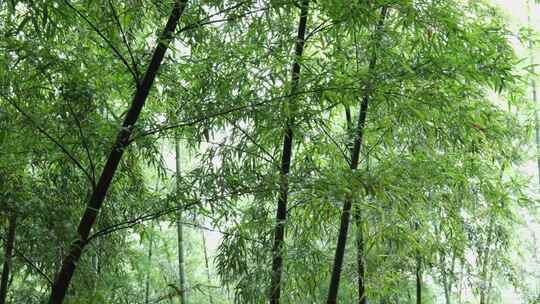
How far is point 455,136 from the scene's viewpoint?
3.57m

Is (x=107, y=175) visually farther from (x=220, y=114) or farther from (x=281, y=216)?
(x=281, y=216)

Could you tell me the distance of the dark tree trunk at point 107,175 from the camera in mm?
2396

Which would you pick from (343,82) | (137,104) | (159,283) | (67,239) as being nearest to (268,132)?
(343,82)

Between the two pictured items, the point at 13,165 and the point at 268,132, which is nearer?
the point at 13,165

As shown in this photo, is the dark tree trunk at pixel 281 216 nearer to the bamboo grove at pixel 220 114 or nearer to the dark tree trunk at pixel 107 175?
the bamboo grove at pixel 220 114

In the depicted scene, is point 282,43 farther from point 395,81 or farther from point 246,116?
point 395,81

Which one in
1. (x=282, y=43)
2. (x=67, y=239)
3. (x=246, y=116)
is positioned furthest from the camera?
(x=282, y=43)

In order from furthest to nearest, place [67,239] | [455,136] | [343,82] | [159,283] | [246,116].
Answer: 1. [159,283]
2. [455,136]
3. [246,116]
4. [343,82]
5. [67,239]

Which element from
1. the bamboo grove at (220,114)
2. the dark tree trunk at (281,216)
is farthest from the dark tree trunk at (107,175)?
the dark tree trunk at (281,216)

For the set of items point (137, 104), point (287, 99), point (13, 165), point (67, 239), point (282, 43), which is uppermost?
point (282, 43)

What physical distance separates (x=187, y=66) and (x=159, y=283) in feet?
20.3

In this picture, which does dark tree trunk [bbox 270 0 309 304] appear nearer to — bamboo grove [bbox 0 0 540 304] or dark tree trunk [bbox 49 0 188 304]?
bamboo grove [bbox 0 0 540 304]

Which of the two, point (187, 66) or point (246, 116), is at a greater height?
point (187, 66)

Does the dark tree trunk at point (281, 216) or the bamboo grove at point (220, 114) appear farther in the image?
the dark tree trunk at point (281, 216)
